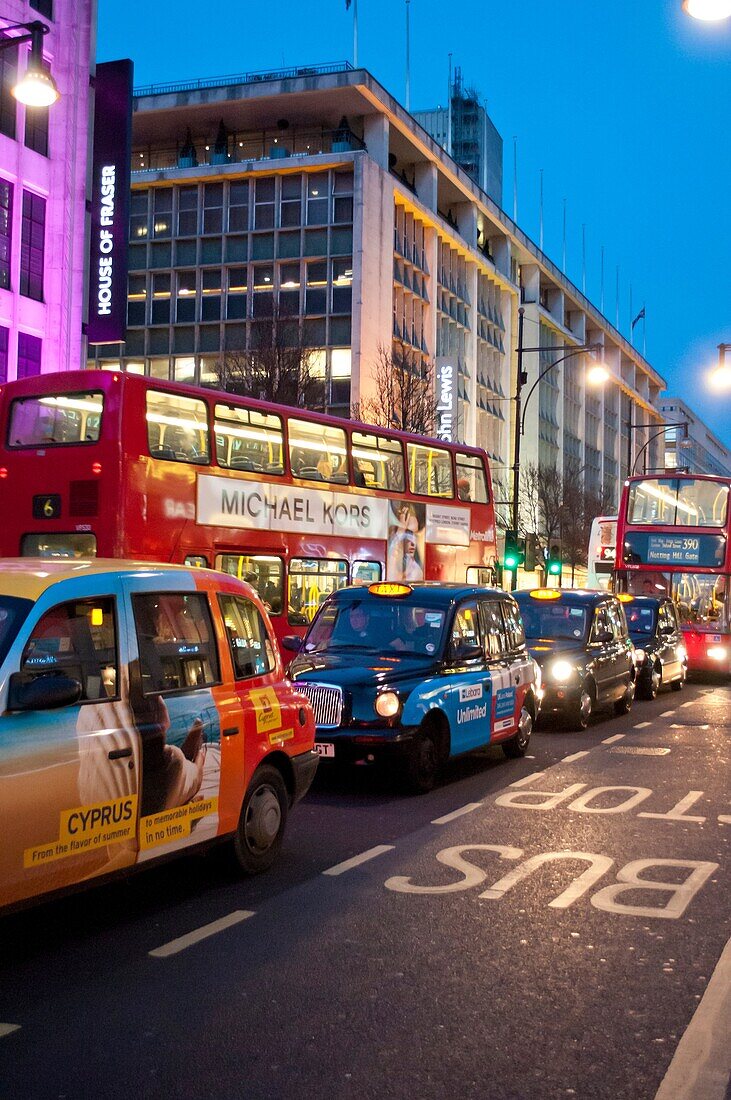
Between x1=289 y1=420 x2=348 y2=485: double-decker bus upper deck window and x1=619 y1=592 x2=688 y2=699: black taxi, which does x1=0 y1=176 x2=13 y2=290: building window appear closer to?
x1=289 y1=420 x2=348 y2=485: double-decker bus upper deck window

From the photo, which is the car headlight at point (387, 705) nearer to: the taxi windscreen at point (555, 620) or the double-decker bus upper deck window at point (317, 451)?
the taxi windscreen at point (555, 620)

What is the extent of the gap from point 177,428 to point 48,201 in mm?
18270

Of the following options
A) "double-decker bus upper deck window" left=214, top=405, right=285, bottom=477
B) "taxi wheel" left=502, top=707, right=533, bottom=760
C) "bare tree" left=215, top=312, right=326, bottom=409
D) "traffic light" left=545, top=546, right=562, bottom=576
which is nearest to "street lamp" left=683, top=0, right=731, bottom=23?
"taxi wheel" left=502, top=707, right=533, bottom=760

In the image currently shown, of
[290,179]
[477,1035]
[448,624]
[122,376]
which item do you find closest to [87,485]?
[122,376]

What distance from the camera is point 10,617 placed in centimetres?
575

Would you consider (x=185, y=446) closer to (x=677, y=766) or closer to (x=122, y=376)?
(x=122, y=376)

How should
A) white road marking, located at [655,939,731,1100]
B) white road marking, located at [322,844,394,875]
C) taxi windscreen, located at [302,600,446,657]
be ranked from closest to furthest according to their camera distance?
1. white road marking, located at [655,939,731,1100]
2. white road marking, located at [322,844,394,875]
3. taxi windscreen, located at [302,600,446,657]

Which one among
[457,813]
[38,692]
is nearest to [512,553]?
[457,813]

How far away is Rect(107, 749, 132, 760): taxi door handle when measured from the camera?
6.02 m

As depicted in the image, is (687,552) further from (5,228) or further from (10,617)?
(10,617)

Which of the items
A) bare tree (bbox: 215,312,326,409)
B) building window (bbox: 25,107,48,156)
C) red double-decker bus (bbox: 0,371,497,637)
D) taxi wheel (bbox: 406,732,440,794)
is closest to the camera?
taxi wheel (bbox: 406,732,440,794)

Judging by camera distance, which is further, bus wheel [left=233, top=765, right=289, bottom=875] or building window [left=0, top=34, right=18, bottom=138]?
building window [left=0, top=34, right=18, bottom=138]

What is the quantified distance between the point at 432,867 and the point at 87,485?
798 cm

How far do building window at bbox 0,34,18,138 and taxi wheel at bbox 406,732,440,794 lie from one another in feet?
78.2
